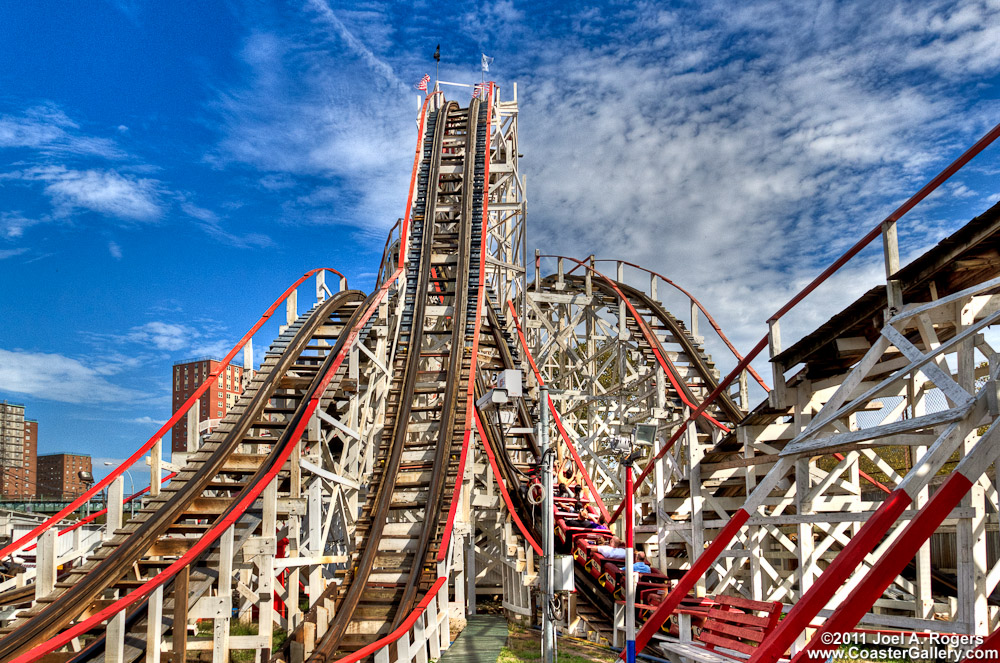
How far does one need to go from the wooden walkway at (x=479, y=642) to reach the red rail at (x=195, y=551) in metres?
2.70

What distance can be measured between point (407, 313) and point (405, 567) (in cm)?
623

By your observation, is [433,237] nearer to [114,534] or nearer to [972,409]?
[114,534]

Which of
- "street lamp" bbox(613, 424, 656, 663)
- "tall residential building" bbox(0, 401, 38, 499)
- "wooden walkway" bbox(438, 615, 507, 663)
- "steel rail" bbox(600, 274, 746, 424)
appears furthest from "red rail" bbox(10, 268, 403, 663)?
"tall residential building" bbox(0, 401, 38, 499)

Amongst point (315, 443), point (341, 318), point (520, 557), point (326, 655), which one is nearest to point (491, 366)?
point (341, 318)

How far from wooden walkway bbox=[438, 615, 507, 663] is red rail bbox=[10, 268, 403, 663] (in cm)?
270

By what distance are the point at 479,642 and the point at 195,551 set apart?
3726 mm

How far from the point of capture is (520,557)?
11.1m

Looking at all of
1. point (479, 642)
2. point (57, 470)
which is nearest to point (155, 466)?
point (479, 642)

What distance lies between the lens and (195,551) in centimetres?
A: 755

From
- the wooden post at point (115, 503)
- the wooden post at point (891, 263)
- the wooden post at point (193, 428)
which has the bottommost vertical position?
the wooden post at point (115, 503)

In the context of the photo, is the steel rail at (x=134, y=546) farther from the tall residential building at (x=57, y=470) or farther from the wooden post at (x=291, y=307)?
the tall residential building at (x=57, y=470)

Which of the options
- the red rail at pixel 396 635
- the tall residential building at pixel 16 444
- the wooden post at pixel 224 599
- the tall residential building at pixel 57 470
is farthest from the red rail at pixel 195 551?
the tall residential building at pixel 16 444

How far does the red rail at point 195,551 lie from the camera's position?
20.3 ft

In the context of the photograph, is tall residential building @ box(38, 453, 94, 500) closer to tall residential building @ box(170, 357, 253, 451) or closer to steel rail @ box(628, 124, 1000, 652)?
tall residential building @ box(170, 357, 253, 451)
